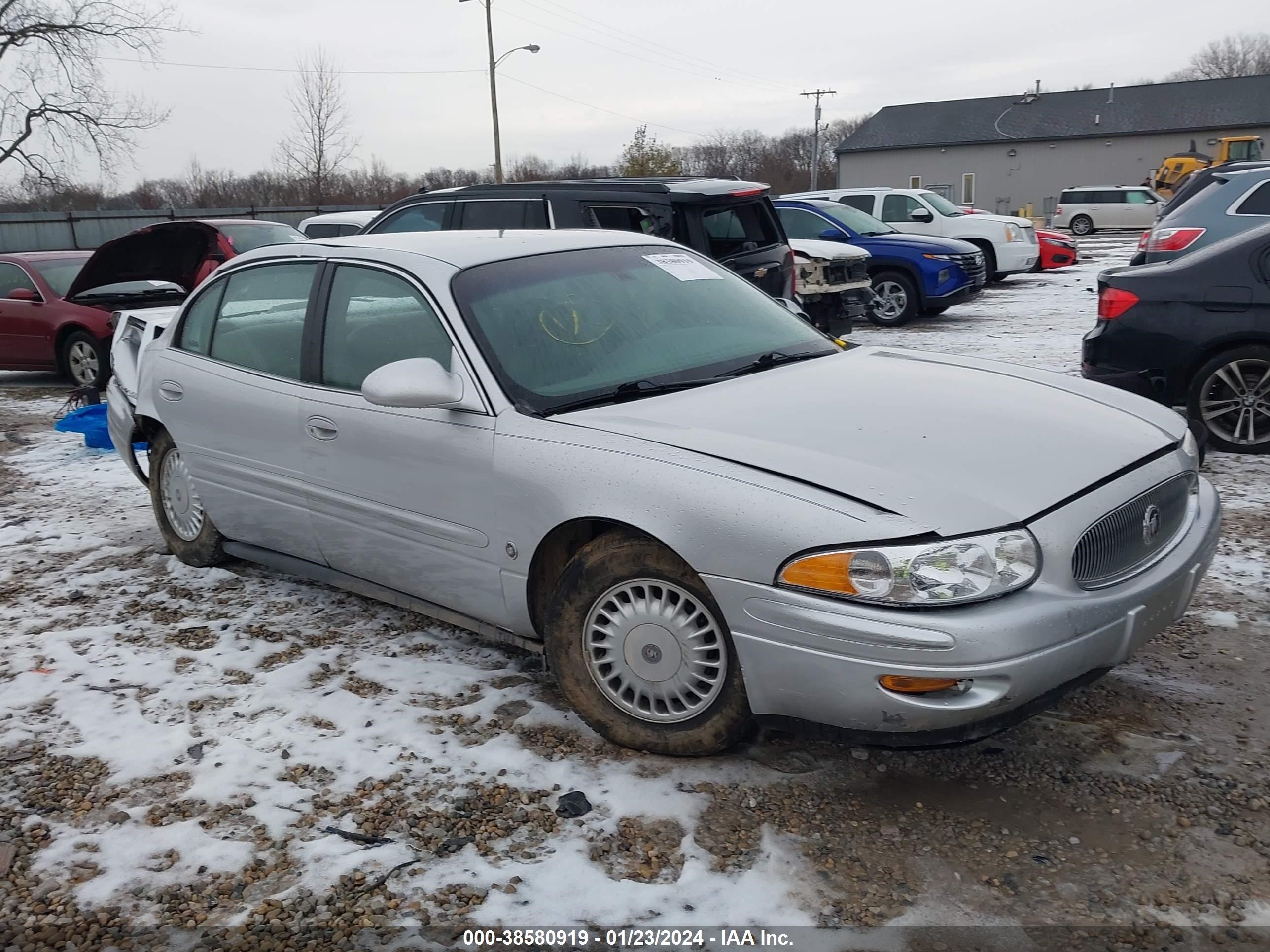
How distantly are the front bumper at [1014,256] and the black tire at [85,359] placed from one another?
13.2 meters

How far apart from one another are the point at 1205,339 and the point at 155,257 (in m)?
9.51

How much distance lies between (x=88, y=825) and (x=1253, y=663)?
385cm

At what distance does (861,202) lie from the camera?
16.6 meters

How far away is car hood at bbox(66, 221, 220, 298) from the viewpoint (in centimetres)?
1062

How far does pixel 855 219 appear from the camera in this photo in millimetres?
14352

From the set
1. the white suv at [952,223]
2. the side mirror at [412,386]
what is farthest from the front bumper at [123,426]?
the white suv at [952,223]

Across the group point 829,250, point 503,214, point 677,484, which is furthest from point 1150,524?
point 829,250

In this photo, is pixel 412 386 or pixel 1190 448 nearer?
pixel 412 386

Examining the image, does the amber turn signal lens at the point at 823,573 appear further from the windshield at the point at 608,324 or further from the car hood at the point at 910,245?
the car hood at the point at 910,245

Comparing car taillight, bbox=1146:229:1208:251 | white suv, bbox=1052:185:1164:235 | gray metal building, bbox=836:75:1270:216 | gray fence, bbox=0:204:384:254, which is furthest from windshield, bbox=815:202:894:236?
gray metal building, bbox=836:75:1270:216

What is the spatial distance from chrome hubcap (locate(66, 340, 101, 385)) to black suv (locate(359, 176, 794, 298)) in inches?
146

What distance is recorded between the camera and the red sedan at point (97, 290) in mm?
10688

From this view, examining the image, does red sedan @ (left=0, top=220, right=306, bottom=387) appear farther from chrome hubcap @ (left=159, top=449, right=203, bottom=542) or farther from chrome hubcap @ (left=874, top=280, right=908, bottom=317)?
chrome hubcap @ (left=874, top=280, right=908, bottom=317)

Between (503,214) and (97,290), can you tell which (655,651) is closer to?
(503,214)
